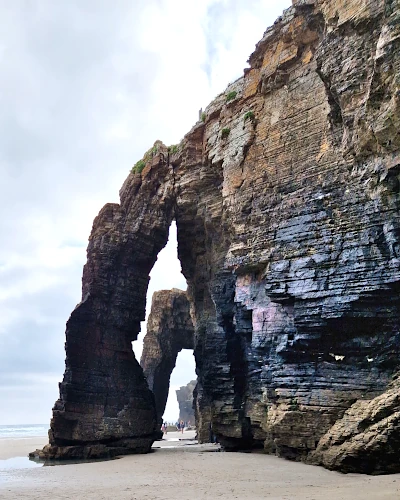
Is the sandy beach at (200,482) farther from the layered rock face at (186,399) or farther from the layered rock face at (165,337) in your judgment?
the layered rock face at (186,399)

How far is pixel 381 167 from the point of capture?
1488 centimetres

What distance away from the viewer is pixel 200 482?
1243 centimetres

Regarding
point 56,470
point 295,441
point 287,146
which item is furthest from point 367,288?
point 56,470

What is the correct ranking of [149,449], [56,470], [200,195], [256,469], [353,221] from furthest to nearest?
[200,195], [149,449], [56,470], [353,221], [256,469]

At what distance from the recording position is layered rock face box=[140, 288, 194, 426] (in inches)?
1857

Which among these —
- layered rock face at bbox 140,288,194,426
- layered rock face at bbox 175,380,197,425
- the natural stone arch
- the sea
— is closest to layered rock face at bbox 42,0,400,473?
the natural stone arch

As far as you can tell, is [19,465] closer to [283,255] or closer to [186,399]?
[283,255]

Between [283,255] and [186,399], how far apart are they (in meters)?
73.9

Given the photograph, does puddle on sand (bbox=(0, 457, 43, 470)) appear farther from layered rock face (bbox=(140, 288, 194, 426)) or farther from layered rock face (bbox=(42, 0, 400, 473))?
layered rock face (bbox=(140, 288, 194, 426))

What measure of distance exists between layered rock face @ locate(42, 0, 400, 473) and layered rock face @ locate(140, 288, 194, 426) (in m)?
16.0

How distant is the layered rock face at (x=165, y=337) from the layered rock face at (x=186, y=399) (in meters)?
36.0

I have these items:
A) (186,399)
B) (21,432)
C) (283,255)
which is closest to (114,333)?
(283,255)

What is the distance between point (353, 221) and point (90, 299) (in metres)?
17.1

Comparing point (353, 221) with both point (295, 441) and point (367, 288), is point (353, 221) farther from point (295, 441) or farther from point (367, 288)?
point (295, 441)
